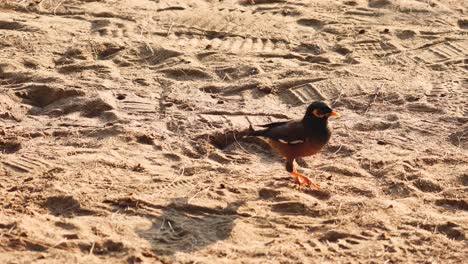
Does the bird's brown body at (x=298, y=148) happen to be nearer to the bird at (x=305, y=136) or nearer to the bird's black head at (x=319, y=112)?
the bird at (x=305, y=136)

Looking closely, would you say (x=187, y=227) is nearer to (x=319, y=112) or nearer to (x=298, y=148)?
(x=298, y=148)

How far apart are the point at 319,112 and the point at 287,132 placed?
0.32 metres

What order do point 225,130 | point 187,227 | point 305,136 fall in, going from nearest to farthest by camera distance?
point 187,227, point 305,136, point 225,130

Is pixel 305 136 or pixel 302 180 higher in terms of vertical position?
pixel 305 136

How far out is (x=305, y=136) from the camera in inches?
249

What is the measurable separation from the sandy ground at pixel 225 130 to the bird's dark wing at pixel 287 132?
367 millimetres

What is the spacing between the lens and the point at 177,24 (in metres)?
9.73

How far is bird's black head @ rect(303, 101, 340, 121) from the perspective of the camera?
6332 millimetres

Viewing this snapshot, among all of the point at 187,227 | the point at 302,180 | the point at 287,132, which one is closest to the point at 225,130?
the point at 287,132

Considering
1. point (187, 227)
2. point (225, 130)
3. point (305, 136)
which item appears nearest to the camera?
point (187, 227)

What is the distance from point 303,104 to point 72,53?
2.83 metres

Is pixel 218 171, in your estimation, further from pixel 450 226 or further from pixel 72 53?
pixel 72 53

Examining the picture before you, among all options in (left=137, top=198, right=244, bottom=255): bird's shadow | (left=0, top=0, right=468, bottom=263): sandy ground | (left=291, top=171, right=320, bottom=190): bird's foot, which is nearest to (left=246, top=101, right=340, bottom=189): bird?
(left=291, top=171, right=320, bottom=190): bird's foot

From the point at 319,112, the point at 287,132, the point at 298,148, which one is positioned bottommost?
the point at 298,148
